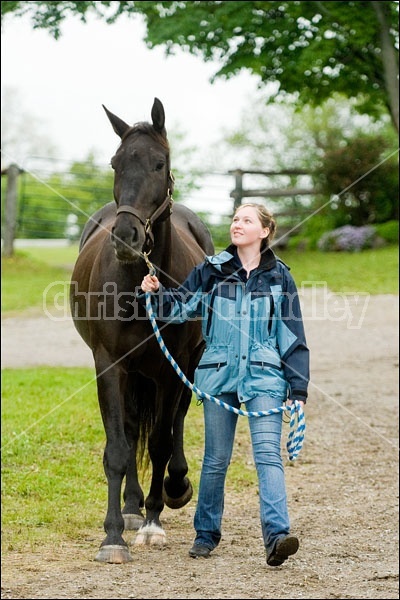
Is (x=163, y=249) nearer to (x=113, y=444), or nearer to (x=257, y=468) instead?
(x=113, y=444)

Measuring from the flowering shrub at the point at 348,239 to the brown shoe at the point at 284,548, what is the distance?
15230 mm

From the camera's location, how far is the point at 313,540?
18.2 ft

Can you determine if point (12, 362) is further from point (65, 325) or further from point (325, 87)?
point (325, 87)

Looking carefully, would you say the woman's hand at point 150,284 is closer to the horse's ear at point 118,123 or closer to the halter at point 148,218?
the halter at point 148,218

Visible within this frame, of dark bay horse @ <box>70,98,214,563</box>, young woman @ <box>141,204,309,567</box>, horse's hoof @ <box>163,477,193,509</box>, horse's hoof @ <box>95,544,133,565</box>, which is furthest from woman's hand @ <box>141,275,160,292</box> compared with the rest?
horse's hoof @ <box>163,477,193,509</box>

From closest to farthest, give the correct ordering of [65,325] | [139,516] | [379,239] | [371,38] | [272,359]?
[272,359], [139,516], [371,38], [65,325], [379,239]

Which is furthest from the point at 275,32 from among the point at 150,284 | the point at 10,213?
the point at 10,213

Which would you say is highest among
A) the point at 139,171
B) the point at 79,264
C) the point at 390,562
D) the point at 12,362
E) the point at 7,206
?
the point at 7,206

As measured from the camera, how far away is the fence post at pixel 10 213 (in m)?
20.0

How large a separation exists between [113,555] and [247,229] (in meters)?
1.80

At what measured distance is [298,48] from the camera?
38.7ft

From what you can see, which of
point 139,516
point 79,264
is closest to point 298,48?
point 79,264

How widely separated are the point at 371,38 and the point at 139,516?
297 inches

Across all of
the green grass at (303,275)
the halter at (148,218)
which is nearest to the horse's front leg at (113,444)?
the halter at (148,218)
